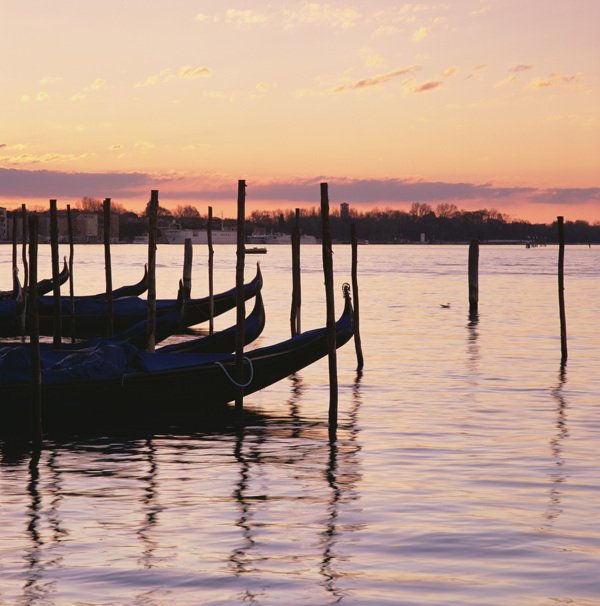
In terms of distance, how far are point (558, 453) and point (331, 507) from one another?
10.2ft

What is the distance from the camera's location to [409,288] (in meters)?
46.8

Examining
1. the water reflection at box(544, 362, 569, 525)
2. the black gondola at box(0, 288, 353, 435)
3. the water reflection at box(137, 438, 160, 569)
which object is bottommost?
the water reflection at box(544, 362, 569, 525)

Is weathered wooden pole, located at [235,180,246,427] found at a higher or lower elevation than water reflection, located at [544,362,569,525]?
higher

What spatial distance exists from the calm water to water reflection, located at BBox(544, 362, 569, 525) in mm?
32

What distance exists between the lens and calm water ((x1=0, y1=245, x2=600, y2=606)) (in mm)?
5469

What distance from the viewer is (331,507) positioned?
7215mm

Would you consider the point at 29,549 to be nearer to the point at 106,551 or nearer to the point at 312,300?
the point at 106,551

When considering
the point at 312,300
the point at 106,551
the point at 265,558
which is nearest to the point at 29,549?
the point at 106,551

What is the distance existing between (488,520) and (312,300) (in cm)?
2969

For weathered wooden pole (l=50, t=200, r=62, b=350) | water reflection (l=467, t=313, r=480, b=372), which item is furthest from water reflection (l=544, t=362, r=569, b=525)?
weathered wooden pole (l=50, t=200, r=62, b=350)

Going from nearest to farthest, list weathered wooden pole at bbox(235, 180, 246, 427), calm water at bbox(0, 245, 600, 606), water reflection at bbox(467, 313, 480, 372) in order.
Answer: calm water at bbox(0, 245, 600, 606)
weathered wooden pole at bbox(235, 180, 246, 427)
water reflection at bbox(467, 313, 480, 372)

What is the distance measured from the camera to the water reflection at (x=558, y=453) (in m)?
7.13

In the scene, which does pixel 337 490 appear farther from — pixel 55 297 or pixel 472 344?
pixel 472 344

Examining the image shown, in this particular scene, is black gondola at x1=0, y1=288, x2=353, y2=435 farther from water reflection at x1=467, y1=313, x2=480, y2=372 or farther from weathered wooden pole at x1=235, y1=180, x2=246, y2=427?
water reflection at x1=467, y1=313, x2=480, y2=372
